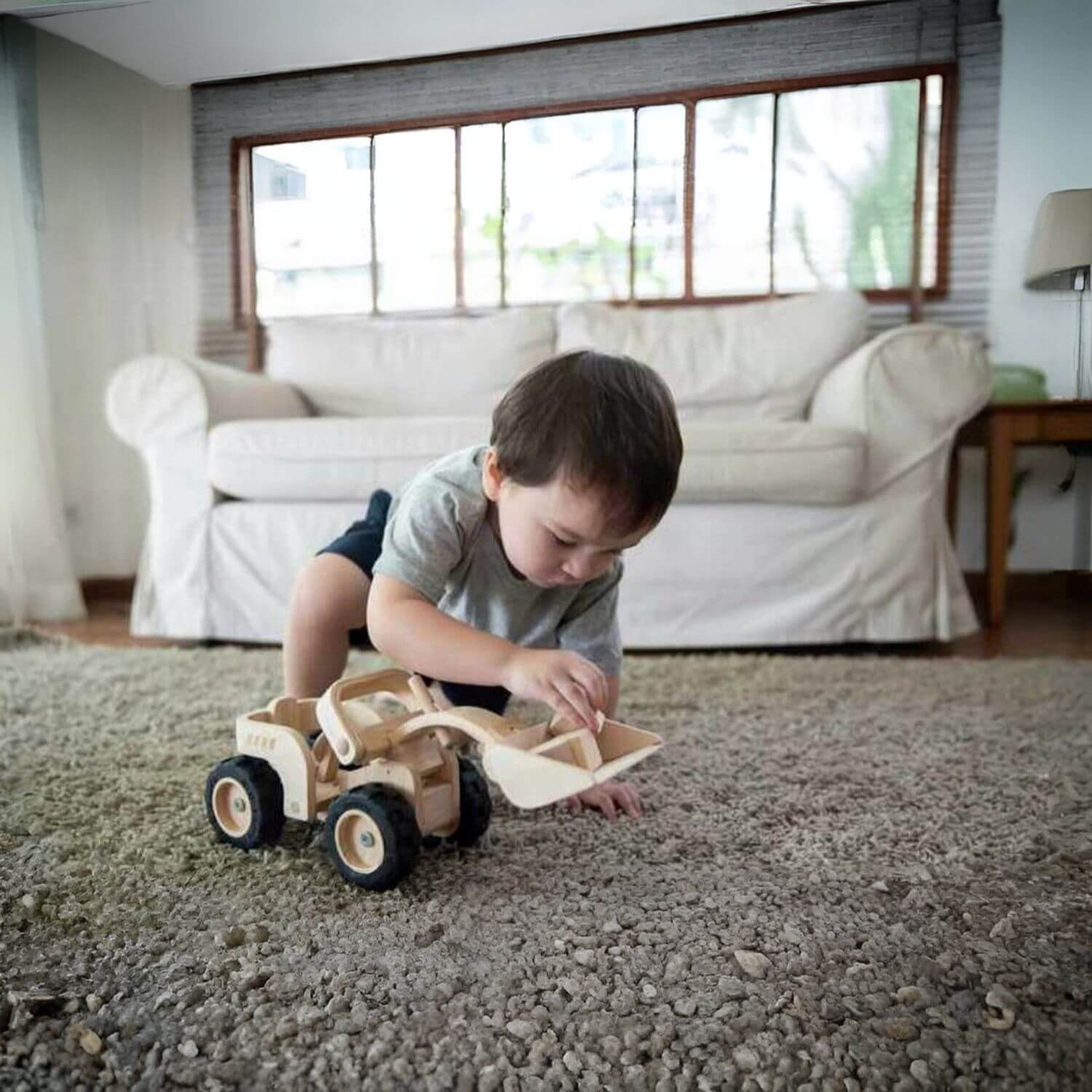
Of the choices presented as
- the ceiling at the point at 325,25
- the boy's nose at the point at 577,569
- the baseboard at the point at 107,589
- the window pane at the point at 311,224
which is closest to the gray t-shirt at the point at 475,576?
the boy's nose at the point at 577,569

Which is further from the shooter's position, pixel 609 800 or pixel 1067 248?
pixel 609 800

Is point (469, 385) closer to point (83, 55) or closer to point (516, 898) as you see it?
point (83, 55)

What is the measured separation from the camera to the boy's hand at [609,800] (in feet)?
2.64

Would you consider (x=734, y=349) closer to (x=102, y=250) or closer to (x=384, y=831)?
(x=102, y=250)

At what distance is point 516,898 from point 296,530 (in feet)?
3.57

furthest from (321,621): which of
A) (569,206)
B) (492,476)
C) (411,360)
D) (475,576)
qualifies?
(411,360)

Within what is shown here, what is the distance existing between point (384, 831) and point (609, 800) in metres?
0.24

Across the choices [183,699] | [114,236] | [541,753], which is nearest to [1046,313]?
[541,753]

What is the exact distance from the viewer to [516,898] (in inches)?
25.0

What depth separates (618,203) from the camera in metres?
0.90

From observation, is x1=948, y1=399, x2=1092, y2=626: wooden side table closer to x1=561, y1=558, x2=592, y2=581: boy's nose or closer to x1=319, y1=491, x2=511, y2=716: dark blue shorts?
x1=561, y1=558, x2=592, y2=581: boy's nose

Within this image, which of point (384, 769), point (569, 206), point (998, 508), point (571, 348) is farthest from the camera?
point (571, 348)

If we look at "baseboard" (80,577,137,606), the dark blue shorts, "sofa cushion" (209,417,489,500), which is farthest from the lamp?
"baseboard" (80,577,137,606)

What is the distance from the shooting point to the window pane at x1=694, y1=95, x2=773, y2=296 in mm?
740
